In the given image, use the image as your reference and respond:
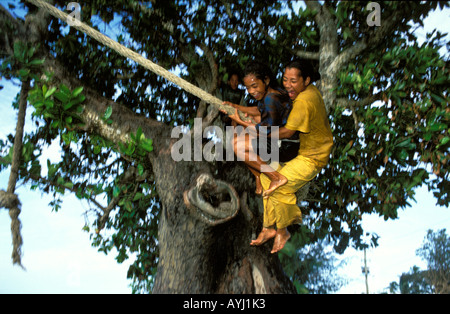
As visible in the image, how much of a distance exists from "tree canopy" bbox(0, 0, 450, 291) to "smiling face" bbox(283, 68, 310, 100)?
49.8 inches

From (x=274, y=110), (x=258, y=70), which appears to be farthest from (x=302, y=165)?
(x=258, y=70)

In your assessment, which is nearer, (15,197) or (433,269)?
(15,197)

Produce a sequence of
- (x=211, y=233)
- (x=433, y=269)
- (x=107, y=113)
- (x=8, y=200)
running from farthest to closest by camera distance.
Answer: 1. (x=433, y=269)
2. (x=107, y=113)
3. (x=8, y=200)
4. (x=211, y=233)

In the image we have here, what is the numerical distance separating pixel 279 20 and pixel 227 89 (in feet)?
4.28

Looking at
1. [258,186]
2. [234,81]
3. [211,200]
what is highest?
[234,81]

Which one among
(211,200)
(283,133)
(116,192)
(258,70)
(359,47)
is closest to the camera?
(283,133)

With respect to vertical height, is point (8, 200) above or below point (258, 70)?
below

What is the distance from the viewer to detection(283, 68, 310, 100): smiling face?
3531 millimetres

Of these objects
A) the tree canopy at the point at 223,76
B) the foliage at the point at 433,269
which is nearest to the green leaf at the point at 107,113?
the tree canopy at the point at 223,76

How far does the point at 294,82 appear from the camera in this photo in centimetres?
354

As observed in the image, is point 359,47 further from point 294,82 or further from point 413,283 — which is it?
point 413,283

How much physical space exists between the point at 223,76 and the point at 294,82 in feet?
7.61

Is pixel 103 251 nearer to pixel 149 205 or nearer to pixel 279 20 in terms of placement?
pixel 149 205

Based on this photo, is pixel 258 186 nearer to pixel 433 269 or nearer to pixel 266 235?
pixel 266 235
